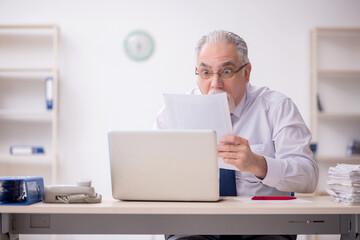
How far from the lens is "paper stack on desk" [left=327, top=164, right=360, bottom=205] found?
53.1 inches

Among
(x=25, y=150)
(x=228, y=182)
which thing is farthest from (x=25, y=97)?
(x=228, y=182)

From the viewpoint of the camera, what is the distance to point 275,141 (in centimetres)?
181

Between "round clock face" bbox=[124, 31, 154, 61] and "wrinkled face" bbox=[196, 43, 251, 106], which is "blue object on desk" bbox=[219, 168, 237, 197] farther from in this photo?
"round clock face" bbox=[124, 31, 154, 61]

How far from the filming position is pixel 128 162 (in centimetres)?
133

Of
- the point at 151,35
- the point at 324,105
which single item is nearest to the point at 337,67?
the point at 324,105

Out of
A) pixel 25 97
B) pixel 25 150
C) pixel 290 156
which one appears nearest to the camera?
pixel 290 156

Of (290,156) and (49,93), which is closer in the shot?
(290,156)

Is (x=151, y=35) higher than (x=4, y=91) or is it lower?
higher

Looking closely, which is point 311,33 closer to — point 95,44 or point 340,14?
point 340,14

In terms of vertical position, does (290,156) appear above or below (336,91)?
below

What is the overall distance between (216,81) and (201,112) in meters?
0.49

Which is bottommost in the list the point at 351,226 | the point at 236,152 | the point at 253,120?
the point at 351,226

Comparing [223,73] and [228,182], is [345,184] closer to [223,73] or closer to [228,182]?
[228,182]

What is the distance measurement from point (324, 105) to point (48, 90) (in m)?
2.58
